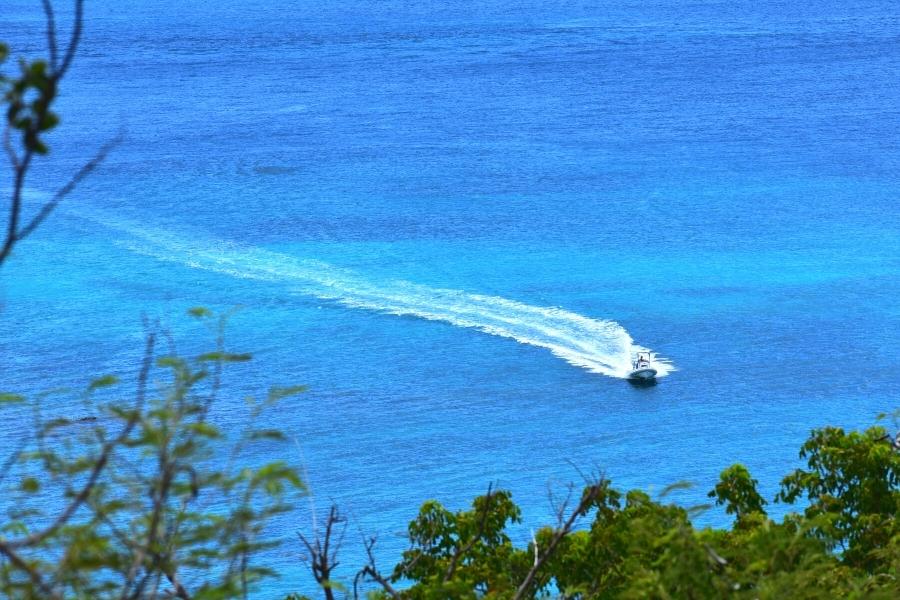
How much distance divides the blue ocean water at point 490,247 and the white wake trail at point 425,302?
0.09 metres

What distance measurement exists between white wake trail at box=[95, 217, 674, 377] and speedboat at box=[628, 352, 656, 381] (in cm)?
23

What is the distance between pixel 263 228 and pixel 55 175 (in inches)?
338

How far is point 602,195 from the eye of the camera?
40406mm

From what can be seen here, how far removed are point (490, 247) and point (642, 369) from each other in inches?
338

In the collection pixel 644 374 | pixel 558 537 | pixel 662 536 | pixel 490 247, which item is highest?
pixel 490 247

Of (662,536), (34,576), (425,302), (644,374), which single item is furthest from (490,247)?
(34,576)

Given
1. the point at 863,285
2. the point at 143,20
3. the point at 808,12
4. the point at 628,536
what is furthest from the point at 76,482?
the point at 808,12

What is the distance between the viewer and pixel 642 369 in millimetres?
29109

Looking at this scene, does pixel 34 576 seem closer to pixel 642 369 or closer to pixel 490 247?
pixel 642 369

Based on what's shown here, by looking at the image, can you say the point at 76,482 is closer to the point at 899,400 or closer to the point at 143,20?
the point at 899,400

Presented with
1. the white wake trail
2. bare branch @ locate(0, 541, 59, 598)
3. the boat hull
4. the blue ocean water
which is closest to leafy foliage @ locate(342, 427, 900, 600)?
bare branch @ locate(0, 541, 59, 598)

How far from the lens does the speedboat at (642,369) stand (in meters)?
28.9

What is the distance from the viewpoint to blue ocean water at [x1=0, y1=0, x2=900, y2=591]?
1075 inches

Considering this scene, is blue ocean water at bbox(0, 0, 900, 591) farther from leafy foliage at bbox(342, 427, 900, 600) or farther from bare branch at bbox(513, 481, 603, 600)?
bare branch at bbox(513, 481, 603, 600)
